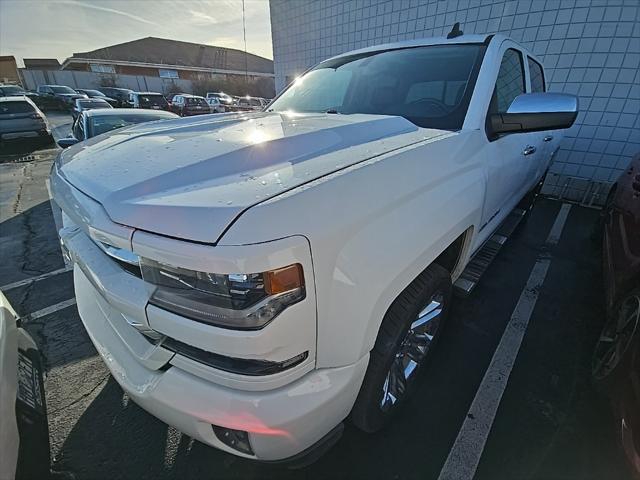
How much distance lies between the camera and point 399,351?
1.68 meters

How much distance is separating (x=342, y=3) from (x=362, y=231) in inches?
345

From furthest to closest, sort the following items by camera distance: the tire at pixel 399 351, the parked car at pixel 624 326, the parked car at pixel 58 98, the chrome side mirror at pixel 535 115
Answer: the parked car at pixel 58 98 < the chrome side mirror at pixel 535 115 < the parked car at pixel 624 326 < the tire at pixel 399 351

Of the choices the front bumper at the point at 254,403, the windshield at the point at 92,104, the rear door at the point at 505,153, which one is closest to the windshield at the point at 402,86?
the rear door at the point at 505,153

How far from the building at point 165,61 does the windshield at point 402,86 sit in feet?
150

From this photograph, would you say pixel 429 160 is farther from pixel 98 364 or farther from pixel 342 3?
pixel 342 3

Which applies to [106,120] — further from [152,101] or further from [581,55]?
[152,101]

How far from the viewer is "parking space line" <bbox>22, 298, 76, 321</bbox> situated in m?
2.74

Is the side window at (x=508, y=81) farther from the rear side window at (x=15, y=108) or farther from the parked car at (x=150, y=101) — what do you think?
the parked car at (x=150, y=101)

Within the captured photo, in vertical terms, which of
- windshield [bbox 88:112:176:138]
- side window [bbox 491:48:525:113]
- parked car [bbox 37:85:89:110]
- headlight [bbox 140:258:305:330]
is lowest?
parked car [bbox 37:85:89:110]

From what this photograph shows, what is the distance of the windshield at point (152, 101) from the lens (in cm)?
1950

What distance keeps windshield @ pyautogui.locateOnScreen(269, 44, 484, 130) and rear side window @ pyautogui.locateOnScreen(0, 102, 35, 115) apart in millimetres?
12198

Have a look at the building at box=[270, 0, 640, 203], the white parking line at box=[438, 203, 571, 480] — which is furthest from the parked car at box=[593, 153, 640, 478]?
the building at box=[270, 0, 640, 203]

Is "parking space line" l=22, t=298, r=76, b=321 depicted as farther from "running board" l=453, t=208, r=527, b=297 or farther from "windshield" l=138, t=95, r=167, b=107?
"windshield" l=138, t=95, r=167, b=107

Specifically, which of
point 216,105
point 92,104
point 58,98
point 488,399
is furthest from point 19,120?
point 58,98
